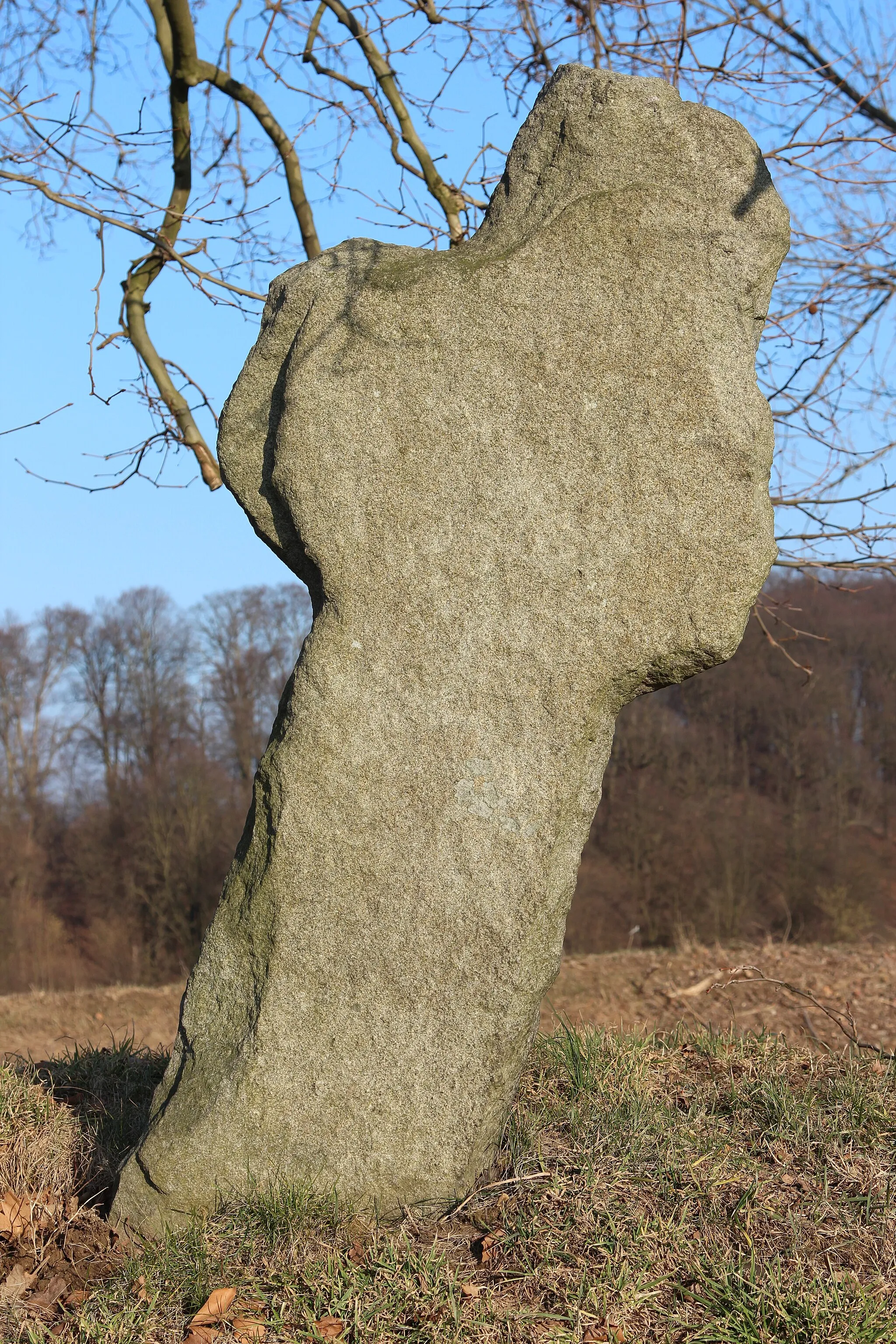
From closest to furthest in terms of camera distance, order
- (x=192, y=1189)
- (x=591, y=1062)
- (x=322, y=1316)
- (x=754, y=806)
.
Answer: (x=322, y=1316) < (x=192, y=1189) < (x=591, y=1062) < (x=754, y=806)

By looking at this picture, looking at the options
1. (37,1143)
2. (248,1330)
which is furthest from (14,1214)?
(248,1330)

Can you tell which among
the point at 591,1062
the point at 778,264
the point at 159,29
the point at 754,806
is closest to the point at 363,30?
the point at 159,29

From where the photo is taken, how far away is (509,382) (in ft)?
9.69

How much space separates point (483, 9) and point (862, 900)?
65.4 ft

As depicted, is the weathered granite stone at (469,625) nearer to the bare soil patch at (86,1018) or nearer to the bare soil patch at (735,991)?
the bare soil patch at (735,991)

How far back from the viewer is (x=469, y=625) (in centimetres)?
288

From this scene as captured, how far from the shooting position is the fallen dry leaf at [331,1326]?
7.77 ft

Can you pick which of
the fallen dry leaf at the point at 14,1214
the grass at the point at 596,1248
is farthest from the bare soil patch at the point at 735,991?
the fallen dry leaf at the point at 14,1214

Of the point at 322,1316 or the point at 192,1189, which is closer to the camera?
the point at 322,1316

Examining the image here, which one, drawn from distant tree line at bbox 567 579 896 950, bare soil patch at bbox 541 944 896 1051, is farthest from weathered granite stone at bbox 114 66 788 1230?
distant tree line at bbox 567 579 896 950

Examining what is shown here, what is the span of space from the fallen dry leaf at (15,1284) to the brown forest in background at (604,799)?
17193 mm

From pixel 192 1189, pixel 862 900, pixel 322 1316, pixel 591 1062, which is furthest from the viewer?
pixel 862 900

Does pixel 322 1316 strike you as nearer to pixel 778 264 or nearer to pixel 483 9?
pixel 778 264

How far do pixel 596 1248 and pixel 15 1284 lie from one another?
1.49 metres
